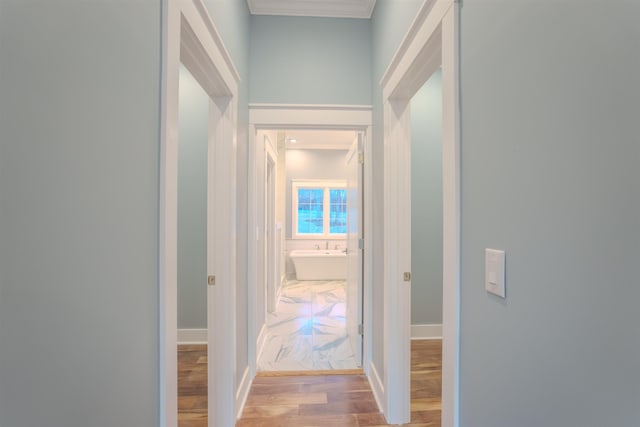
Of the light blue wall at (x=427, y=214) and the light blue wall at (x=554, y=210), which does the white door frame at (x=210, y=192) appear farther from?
the light blue wall at (x=427, y=214)

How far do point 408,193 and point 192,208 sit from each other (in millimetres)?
2267

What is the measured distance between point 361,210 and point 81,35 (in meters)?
2.15

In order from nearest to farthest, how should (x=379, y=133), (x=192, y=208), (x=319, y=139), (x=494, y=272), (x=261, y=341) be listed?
(x=494, y=272) < (x=379, y=133) < (x=261, y=341) < (x=192, y=208) < (x=319, y=139)

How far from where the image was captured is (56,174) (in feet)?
1.82

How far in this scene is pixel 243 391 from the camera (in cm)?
208

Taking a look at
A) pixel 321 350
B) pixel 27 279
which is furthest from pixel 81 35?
pixel 321 350

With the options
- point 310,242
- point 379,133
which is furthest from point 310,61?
point 310,242

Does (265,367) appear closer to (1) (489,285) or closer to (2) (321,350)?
(2) (321,350)

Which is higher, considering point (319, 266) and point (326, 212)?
point (326, 212)

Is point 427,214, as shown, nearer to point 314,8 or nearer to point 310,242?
point 314,8

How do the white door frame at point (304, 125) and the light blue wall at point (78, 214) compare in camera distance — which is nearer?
the light blue wall at point (78, 214)

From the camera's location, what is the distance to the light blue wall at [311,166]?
21.7 feet

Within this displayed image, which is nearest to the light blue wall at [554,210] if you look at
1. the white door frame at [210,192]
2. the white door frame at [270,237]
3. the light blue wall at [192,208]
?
the white door frame at [210,192]

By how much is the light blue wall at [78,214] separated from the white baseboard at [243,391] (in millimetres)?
1240
